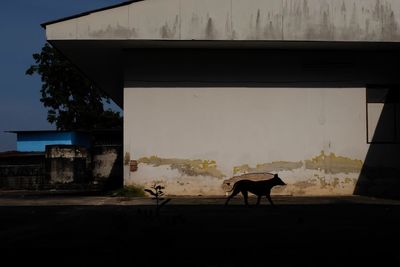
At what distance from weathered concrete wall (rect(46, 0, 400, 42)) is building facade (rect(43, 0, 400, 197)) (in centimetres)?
6

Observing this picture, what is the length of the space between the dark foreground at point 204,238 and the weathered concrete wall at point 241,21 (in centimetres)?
551

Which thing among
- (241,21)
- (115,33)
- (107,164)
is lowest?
(107,164)

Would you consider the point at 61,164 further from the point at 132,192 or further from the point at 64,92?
the point at 64,92

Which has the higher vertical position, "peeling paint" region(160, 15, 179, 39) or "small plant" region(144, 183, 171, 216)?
"peeling paint" region(160, 15, 179, 39)

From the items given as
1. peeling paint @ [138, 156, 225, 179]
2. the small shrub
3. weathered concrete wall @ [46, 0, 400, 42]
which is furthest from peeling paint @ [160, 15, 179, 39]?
the small shrub

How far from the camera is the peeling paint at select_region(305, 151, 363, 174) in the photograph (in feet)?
49.2

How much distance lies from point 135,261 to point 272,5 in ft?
34.4

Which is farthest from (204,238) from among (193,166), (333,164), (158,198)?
(333,164)

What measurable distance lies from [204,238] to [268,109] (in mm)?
8932

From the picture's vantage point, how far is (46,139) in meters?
39.5

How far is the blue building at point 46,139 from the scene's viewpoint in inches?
1458

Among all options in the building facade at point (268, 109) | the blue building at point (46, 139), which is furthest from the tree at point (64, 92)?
the building facade at point (268, 109)

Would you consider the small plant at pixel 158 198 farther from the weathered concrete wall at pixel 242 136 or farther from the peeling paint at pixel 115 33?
the peeling paint at pixel 115 33

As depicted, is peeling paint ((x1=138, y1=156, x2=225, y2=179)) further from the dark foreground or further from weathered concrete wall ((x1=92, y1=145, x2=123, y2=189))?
weathered concrete wall ((x1=92, y1=145, x2=123, y2=189))
